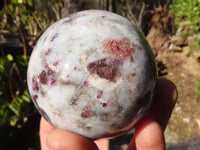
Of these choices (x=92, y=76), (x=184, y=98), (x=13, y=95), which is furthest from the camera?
(x=184, y=98)

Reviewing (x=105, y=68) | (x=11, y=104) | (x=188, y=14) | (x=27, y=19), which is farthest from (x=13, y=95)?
(x=188, y=14)

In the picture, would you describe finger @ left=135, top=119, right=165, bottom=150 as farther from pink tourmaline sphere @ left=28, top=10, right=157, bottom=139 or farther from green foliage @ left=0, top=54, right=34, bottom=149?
green foliage @ left=0, top=54, right=34, bottom=149

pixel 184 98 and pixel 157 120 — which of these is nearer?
pixel 157 120

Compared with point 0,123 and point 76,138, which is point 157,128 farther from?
point 0,123

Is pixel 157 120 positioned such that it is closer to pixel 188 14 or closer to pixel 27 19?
pixel 188 14

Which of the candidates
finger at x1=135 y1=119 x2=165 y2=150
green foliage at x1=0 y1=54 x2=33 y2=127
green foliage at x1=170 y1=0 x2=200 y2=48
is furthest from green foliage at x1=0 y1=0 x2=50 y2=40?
finger at x1=135 y1=119 x2=165 y2=150

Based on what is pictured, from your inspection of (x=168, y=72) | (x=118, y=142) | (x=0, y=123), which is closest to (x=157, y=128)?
(x=118, y=142)

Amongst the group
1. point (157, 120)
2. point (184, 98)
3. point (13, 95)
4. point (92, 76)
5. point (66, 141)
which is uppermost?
point (92, 76)
